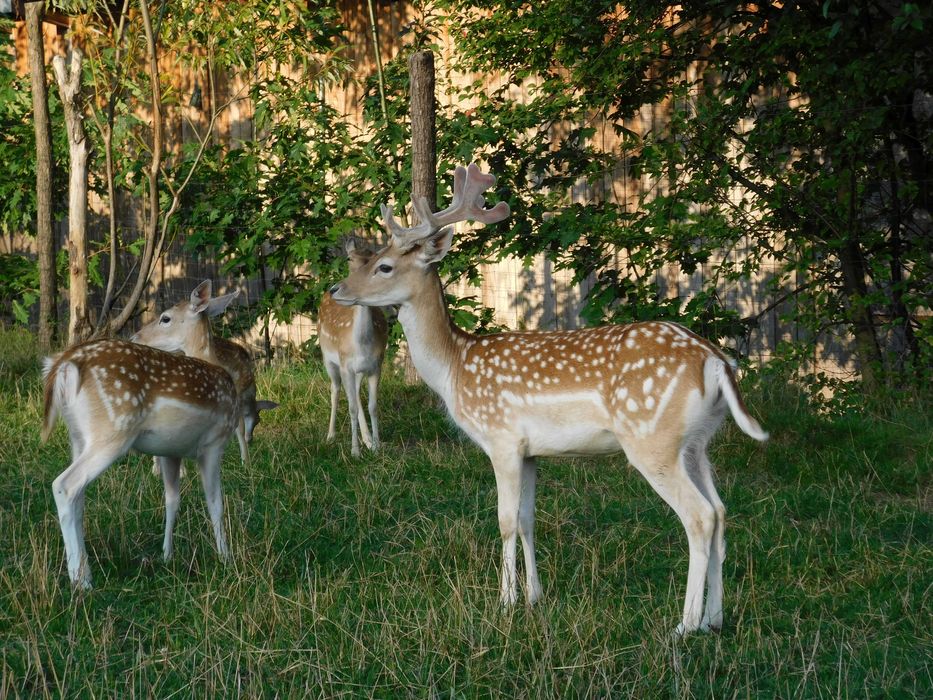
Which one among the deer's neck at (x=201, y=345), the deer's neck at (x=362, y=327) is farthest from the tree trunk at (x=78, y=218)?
the deer's neck at (x=362, y=327)

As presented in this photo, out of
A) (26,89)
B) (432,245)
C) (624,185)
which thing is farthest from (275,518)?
(26,89)

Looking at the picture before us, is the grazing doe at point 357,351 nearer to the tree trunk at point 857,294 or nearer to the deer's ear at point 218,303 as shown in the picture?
the deer's ear at point 218,303

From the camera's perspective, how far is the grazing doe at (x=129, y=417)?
487 cm

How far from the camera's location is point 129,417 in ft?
16.4

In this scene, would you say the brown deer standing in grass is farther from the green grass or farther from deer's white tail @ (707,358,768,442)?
the green grass

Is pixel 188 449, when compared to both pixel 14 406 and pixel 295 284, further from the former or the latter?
pixel 295 284

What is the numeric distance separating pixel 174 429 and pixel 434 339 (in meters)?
1.23

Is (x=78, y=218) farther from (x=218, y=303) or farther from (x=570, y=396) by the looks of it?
(x=570, y=396)

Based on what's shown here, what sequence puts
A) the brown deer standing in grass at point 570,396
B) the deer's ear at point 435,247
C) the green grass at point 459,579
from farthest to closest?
the deer's ear at point 435,247, the brown deer standing in grass at point 570,396, the green grass at point 459,579

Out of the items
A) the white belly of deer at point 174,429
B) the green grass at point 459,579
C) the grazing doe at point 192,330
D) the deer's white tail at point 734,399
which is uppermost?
the grazing doe at point 192,330

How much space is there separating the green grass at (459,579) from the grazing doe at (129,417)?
0.19 meters

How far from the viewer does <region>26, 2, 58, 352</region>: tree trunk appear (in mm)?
9688

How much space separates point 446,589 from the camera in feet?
15.6

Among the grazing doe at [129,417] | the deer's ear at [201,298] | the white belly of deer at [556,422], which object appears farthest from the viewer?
the deer's ear at [201,298]
